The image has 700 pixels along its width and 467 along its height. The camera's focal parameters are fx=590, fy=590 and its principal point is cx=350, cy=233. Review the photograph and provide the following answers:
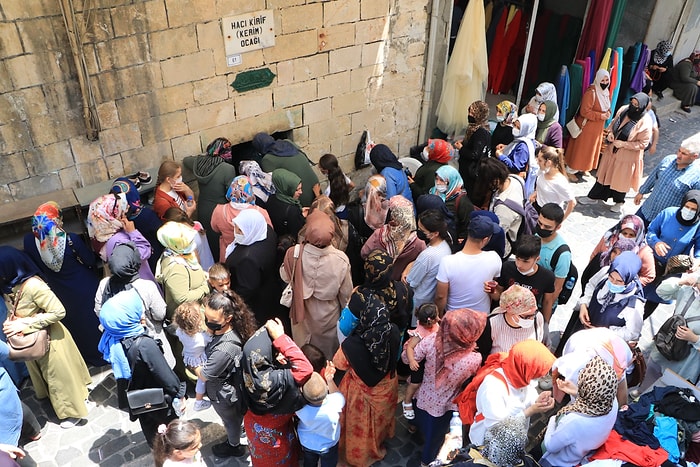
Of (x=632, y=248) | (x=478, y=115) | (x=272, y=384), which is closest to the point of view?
(x=272, y=384)

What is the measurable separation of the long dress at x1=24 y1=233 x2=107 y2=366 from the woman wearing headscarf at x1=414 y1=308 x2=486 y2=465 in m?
3.24

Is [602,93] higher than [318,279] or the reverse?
higher

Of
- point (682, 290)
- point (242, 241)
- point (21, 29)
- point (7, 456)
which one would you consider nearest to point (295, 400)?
point (242, 241)

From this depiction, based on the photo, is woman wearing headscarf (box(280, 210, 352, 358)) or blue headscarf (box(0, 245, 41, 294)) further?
woman wearing headscarf (box(280, 210, 352, 358))

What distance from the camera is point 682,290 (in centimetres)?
506

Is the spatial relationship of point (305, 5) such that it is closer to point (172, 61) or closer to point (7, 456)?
point (172, 61)

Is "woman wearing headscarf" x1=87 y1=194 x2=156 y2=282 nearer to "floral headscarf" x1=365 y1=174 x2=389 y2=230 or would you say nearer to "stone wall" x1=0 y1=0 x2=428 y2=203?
"stone wall" x1=0 y1=0 x2=428 y2=203

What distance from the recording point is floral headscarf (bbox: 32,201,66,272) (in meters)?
5.11

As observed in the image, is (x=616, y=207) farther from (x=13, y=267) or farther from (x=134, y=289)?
(x=13, y=267)

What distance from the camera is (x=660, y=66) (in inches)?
433

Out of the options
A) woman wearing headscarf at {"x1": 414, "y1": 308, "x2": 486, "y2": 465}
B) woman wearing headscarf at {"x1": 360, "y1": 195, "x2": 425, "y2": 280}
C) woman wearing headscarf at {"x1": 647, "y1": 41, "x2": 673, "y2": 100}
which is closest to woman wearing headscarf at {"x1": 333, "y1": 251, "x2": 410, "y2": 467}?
woman wearing headscarf at {"x1": 414, "y1": 308, "x2": 486, "y2": 465}

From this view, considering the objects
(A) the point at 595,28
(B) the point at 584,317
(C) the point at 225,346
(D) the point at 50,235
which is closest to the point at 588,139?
(A) the point at 595,28

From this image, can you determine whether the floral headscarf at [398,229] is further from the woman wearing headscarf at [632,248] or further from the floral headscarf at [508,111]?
the floral headscarf at [508,111]

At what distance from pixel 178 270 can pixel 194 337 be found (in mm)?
705
